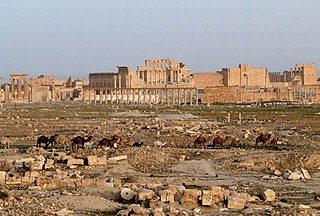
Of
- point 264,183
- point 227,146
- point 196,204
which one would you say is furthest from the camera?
point 227,146

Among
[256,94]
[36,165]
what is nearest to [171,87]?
[256,94]

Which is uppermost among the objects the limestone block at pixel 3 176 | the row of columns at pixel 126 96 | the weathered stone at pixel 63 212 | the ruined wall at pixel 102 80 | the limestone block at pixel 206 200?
the ruined wall at pixel 102 80

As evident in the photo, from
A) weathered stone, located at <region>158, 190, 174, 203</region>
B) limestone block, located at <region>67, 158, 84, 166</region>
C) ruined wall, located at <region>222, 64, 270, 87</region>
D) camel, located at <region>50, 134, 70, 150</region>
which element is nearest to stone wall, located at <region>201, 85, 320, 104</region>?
ruined wall, located at <region>222, 64, 270, 87</region>

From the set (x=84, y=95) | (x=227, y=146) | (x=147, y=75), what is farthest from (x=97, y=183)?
(x=147, y=75)

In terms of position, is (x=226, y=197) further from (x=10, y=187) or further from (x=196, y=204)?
(x=10, y=187)

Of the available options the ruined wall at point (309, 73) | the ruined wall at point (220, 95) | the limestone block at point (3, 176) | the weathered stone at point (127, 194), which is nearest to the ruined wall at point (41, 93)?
the ruined wall at point (220, 95)

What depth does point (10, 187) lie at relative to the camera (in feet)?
59.3

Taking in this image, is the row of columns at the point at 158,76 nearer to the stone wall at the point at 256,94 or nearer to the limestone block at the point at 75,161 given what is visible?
the stone wall at the point at 256,94

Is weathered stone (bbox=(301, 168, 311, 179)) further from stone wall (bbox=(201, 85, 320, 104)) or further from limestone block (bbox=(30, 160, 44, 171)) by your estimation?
Answer: stone wall (bbox=(201, 85, 320, 104))

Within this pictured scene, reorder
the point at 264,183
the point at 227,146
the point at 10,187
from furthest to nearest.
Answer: the point at 227,146
the point at 264,183
the point at 10,187

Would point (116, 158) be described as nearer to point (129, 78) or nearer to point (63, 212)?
point (63, 212)

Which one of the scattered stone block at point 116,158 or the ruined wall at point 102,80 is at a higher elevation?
the ruined wall at point 102,80

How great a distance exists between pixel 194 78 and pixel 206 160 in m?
98.4

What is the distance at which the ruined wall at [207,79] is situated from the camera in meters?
122
